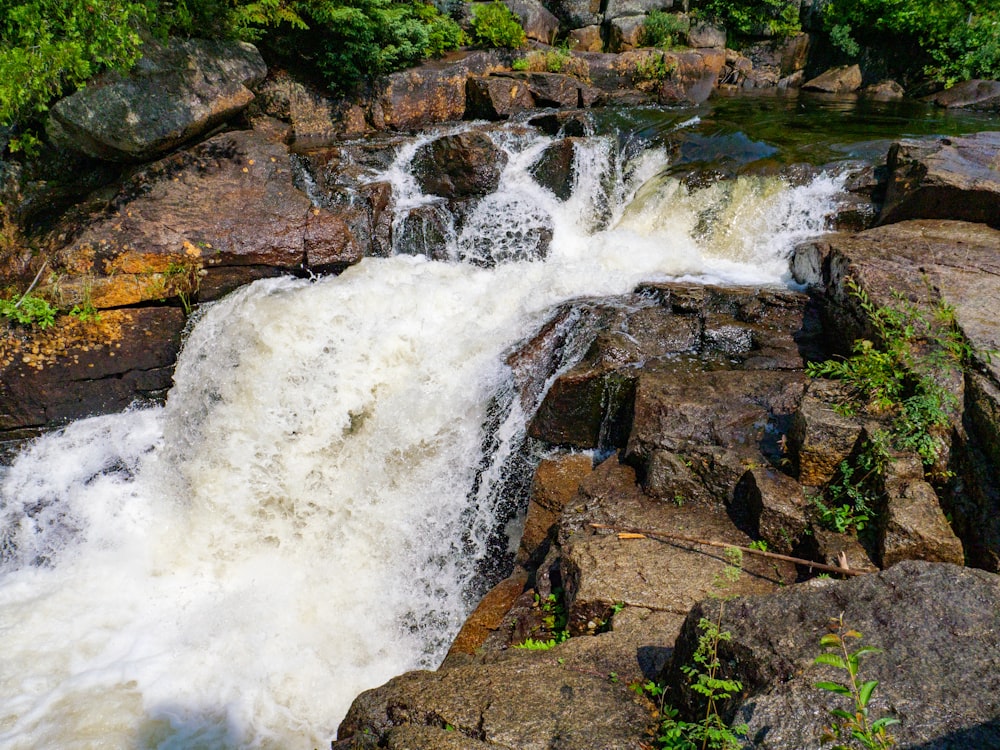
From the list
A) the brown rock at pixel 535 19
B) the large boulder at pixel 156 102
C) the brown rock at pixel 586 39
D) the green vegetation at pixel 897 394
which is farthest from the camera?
the brown rock at pixel 586 39

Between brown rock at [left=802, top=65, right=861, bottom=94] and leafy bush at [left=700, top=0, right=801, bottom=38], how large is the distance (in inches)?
75.5

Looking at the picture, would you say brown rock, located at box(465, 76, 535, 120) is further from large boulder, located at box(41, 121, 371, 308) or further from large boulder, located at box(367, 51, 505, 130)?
A: large boulder, located at box(41, 121, 371, 308)

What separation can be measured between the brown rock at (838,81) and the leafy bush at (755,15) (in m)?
1.92

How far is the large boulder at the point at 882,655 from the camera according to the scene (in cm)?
195

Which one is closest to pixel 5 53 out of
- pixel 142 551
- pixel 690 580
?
pixel 142 551

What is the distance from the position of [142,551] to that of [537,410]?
369 centimetres

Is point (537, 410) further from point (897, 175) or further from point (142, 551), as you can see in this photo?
point (897, 175)

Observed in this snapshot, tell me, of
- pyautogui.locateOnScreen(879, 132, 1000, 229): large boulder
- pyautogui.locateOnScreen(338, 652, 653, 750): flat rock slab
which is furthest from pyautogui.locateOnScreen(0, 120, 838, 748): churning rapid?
pyautogui.locateOnScreen(338, 652, 653, 750): flat rock slab

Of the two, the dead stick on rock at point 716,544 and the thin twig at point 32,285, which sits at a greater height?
the thin twig at point 32,285

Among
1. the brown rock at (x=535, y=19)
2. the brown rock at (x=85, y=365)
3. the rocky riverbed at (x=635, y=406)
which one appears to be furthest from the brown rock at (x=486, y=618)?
the brown rock at (x=535, y=19)

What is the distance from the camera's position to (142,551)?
223 inches

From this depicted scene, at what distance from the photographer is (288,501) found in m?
5.65

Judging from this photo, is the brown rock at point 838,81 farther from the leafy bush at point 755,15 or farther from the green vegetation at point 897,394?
the green vegetation at point 897,394

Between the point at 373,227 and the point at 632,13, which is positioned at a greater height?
the point at 632,13
